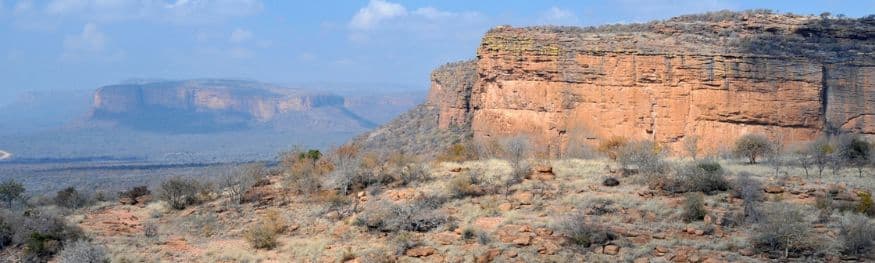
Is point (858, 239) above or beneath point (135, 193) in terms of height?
above

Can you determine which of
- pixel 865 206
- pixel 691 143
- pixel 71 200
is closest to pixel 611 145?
pixel 691 143

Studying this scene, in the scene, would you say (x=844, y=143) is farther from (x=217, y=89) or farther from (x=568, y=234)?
(x=217, y=89)

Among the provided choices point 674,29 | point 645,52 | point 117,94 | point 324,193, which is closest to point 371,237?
point 324,193

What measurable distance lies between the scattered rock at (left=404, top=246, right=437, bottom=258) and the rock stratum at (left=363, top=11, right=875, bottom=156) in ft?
56.1

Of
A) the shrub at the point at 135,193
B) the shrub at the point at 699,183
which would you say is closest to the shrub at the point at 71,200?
the shrub at the point at 135,193

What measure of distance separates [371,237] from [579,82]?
17327mm

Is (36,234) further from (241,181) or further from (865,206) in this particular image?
(865,206)

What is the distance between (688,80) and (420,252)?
1884 cm

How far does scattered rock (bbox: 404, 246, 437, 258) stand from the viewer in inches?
700

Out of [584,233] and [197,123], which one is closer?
[584,233]

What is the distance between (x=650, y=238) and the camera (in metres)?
17.7

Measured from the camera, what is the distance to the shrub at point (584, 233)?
17.5 m

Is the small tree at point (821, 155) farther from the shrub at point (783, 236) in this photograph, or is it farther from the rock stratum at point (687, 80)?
the shrub at point (783, 236)

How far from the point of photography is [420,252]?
17828 mm
